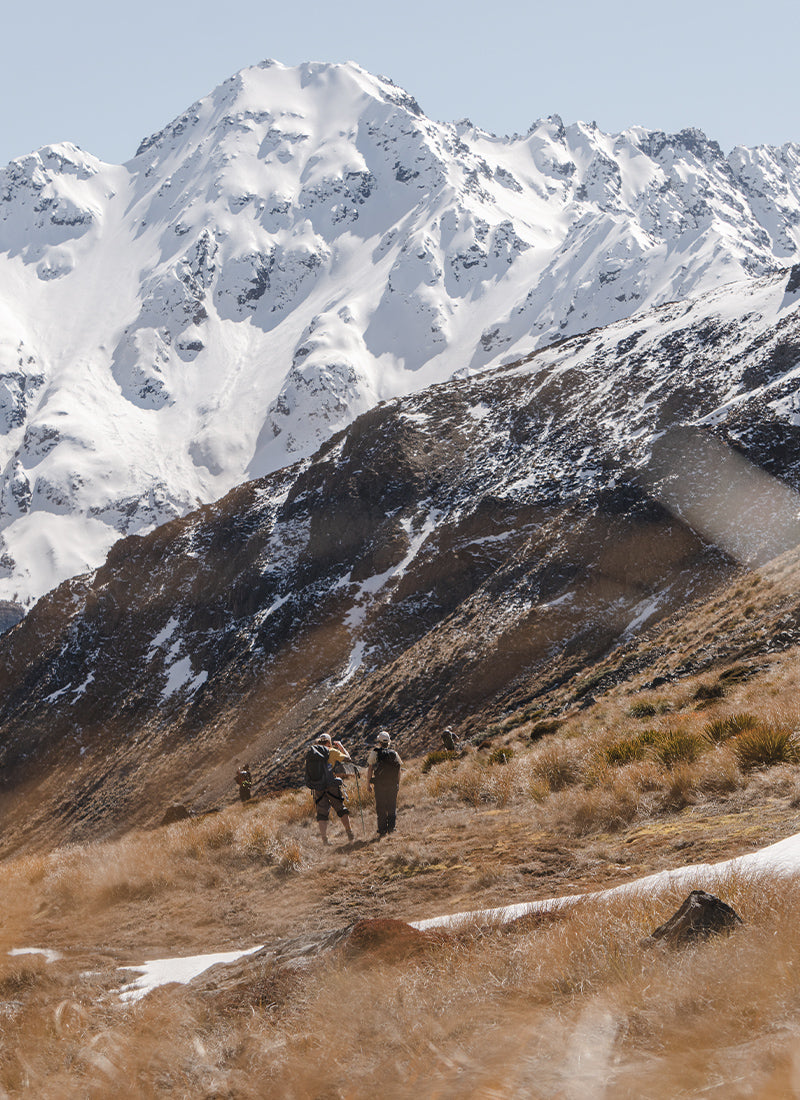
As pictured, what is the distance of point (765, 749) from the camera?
9.59 m

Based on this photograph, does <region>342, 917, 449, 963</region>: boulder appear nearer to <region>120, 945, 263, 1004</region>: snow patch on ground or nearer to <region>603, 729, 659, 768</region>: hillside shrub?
<region>120, 945, 263, 1004</region>: snow patch on ground

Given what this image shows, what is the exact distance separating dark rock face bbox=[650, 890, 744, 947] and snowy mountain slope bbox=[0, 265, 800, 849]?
3135cm

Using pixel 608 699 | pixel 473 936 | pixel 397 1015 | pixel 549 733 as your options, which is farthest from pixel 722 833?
pixel 608 699

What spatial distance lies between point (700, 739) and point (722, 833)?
3511 mm

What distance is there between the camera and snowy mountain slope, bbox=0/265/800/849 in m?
43.8

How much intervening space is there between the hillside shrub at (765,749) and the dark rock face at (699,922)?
540 cm

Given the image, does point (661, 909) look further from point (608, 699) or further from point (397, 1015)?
point (608, 699)

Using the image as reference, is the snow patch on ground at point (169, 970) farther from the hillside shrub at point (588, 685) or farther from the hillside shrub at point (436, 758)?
the hillside shrub at point (588, 685)

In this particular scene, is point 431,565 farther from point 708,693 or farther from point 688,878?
point 688,878

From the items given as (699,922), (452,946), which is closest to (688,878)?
(699,922)

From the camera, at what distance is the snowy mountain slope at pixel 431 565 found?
144 ft

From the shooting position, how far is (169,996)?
621 centimetres

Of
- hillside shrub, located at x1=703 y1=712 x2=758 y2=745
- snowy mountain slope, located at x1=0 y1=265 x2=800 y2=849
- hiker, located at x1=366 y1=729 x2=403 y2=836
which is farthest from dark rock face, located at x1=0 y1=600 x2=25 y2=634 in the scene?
hillside shrub, located at x1=703 y1=712 x2=758 y2=745

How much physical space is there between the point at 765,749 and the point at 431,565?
45.8m
